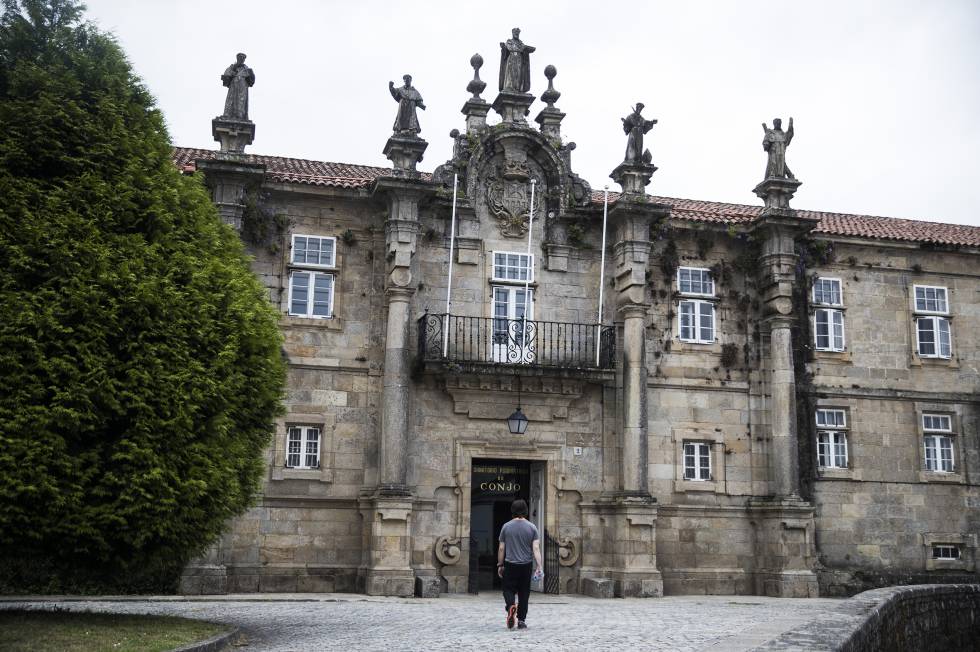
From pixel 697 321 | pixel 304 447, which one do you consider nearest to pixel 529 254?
pixel 697 321

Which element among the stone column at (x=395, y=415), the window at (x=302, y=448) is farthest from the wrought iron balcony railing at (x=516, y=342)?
the window at (x=302, y=448)

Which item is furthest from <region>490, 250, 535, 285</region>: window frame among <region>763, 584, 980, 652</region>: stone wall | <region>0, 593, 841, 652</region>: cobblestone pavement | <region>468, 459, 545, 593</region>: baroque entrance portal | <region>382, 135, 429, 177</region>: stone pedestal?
<region>763, 584, 980, 652</region>: stone wall

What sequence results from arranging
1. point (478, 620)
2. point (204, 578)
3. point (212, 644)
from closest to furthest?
1. point (212, 644)
2. point (478, 620)
3. point (204, 578)

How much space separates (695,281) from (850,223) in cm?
433

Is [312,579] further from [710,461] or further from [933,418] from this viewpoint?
[933,418]

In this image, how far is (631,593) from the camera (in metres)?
20.2

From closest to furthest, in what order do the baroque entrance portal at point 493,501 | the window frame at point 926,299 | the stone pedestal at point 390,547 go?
the stone pedestal at point 390,547 < the baroque entrance portal at point 493,501 < the window frame at point 926,299

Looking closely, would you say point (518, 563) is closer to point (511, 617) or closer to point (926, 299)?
point (511, 617)

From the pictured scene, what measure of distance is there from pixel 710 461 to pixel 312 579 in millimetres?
8176

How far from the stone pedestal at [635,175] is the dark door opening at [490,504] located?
5881 mm

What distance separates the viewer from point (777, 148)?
22.8 meters

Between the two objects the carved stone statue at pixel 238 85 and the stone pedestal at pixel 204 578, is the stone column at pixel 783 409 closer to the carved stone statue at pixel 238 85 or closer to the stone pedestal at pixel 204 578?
the stone pedestal at pixel 204 578

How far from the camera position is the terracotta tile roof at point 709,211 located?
20.8 metres

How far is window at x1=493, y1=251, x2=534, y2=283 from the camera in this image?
21.6 m
